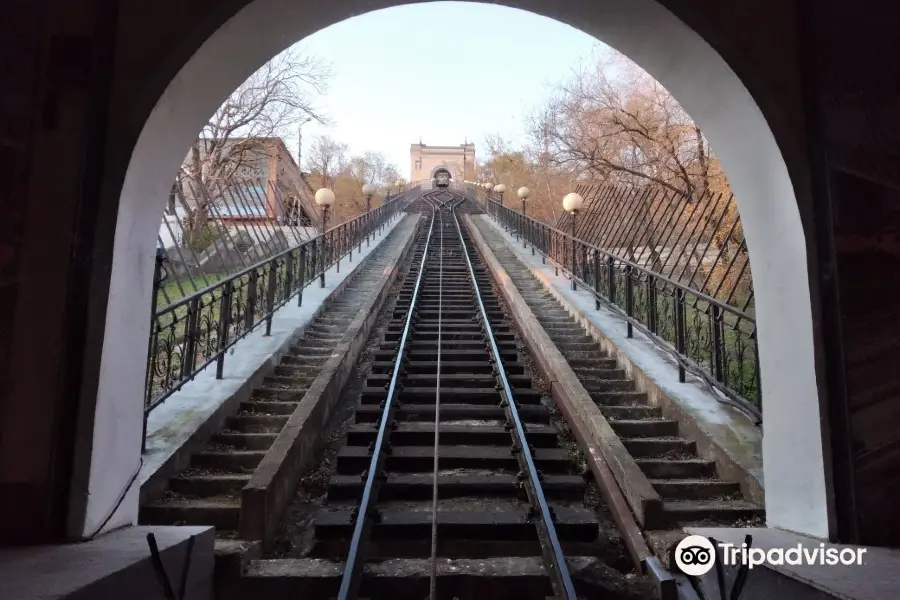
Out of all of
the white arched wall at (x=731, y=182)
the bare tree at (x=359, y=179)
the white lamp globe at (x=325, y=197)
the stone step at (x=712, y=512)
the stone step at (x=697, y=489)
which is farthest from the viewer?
the bare tree at (x=359, y=179)

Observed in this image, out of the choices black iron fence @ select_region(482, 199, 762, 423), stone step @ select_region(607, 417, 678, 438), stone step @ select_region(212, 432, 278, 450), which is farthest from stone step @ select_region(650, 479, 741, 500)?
stone step @ select_region(212, 432, 278, 450)

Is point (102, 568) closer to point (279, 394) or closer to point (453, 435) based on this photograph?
point (453, 435)

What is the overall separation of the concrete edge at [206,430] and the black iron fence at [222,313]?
0.38m

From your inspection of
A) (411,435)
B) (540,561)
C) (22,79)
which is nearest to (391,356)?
(411,435)

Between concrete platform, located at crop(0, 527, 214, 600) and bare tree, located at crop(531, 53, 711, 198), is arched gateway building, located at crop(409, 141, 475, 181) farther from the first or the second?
concrete platform, located at crop(0, 527, 214, 600)

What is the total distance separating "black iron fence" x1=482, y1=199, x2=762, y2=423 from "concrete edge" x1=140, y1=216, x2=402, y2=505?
4.64 meters

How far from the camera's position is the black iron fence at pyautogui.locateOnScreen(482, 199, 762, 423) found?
4.84m

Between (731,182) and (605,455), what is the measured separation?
7.69 feet

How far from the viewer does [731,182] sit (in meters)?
2.99

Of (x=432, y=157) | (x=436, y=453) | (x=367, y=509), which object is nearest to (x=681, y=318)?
(x=436, y=453)

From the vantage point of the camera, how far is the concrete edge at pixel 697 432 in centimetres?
370

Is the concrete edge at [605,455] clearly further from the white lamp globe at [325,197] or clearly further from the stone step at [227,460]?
the white lamp globe at [325,197]

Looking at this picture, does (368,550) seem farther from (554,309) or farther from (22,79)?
(554,309)

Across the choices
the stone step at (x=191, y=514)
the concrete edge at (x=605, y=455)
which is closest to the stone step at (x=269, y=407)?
the stone step at (x=191, y=514)
